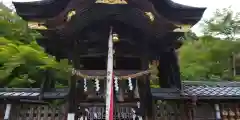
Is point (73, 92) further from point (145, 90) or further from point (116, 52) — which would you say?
point (145, 90)

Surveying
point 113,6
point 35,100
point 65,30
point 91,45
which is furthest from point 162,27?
point 35,100

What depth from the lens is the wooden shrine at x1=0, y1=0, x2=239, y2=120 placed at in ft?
18.4

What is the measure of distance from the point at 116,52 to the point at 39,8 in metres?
2.33

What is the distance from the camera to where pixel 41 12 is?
646 cm

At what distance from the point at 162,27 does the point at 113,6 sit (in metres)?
1.24

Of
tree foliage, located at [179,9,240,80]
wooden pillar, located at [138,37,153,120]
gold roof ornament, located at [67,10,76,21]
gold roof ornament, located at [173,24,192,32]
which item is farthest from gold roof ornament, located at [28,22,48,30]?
tree foliage, located at [179,9,240,80]

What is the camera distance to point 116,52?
6.23m

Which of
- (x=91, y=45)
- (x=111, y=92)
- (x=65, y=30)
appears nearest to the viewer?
(x=111, y=92)

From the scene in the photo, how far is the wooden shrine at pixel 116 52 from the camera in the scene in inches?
221

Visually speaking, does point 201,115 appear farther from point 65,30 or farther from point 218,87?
point 65,30

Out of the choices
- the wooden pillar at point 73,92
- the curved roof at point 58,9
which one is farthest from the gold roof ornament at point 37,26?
the wooden pillar at point 73,92

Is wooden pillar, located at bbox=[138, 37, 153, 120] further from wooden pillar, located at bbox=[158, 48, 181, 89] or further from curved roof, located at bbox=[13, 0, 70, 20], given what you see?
curved roof, located at bbox=[13, 0, 70, 20]

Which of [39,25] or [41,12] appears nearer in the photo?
[39,25]

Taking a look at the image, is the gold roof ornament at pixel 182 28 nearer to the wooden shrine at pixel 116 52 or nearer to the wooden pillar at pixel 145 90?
the wooden shrine at pixel 116 52
